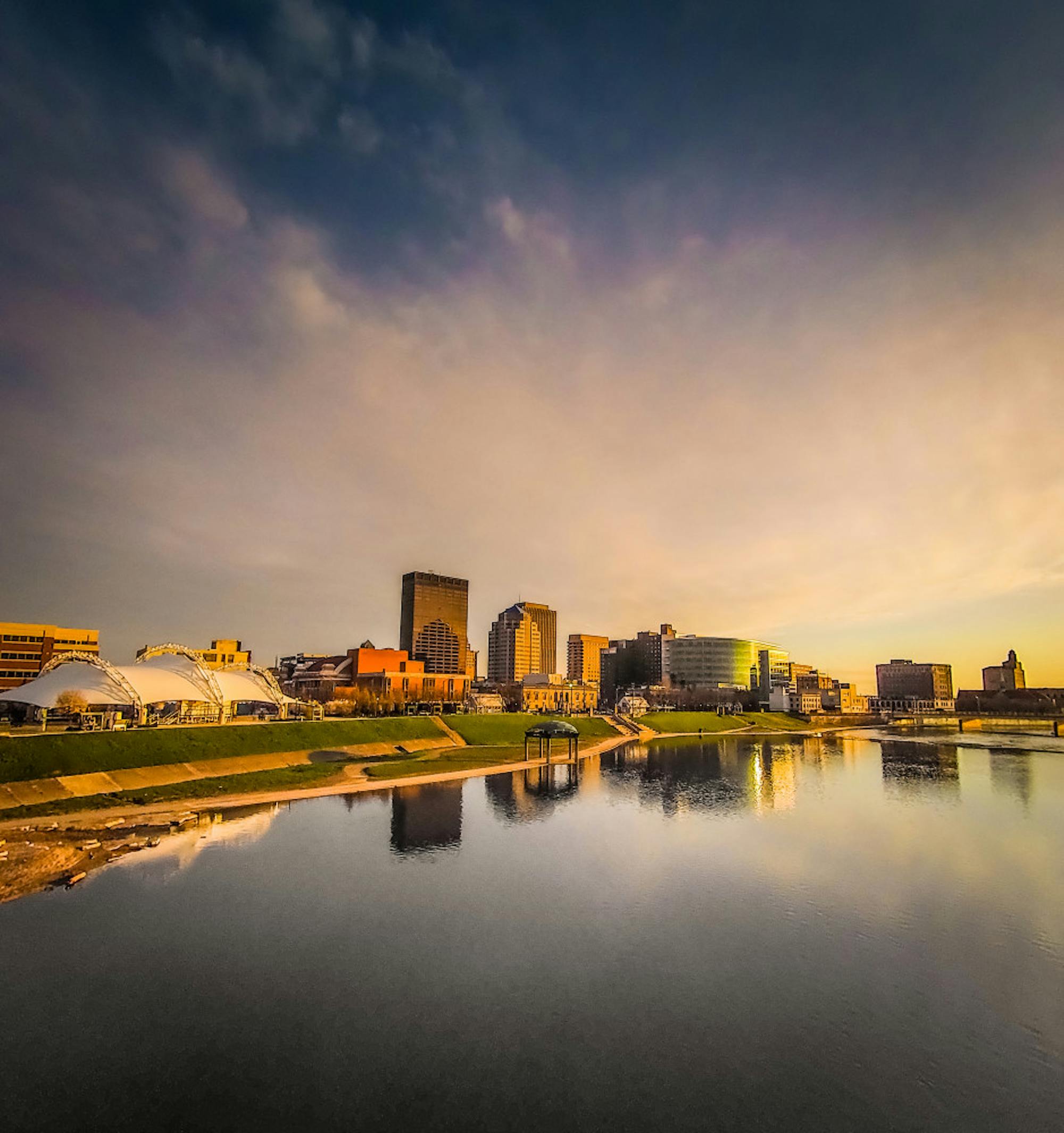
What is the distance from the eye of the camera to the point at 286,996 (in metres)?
26.5

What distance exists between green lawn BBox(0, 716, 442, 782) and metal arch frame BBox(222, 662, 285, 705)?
507 inches

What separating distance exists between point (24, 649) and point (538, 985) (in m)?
182

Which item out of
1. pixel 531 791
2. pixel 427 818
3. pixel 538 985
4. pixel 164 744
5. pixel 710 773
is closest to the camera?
pixel 538 985

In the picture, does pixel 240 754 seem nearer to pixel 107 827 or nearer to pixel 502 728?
pixel 107 827

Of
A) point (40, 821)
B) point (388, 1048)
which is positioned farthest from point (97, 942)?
point (40, 821)

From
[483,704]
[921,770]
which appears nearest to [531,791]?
[921,770]

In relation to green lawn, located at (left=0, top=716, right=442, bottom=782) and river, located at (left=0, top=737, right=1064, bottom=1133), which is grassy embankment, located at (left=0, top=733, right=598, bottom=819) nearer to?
green lawn, located at (left=0, top=716, right=442, bottom=782)

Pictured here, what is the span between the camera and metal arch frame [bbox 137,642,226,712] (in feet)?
318

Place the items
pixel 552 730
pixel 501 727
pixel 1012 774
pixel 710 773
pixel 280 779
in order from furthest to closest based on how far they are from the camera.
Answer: pixel 501 727 → pixel 552 730 → pixel 1012 774 → pixel 710 773 → pixel 280 779

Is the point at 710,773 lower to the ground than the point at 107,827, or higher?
lower

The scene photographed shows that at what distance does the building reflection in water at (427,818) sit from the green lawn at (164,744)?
22.1 m

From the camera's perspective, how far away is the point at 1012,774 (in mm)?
108188

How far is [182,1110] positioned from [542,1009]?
12956 mm

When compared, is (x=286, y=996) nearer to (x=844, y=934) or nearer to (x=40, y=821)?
(x=844, y=934)
